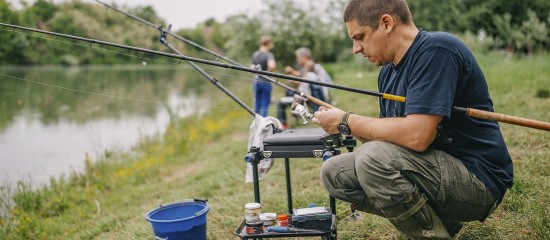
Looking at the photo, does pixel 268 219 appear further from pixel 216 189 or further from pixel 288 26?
pixel 288 26

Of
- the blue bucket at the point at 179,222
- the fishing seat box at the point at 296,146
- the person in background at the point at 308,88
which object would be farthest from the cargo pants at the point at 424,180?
the person in background at the point at 308,88

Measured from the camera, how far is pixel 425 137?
211 centimetres

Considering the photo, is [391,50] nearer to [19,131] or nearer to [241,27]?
[19,131]

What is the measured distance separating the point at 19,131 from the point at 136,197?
26.0ft

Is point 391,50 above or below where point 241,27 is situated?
below

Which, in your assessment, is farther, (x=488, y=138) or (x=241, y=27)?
(x=241, y=27)

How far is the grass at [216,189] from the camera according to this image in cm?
303

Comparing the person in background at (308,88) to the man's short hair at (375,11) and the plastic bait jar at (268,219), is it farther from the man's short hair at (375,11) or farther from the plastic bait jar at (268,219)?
the man's short hair at (375,11)

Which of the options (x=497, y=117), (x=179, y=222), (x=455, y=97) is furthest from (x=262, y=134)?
(x=497, y=117)

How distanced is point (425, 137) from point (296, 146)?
823 mm

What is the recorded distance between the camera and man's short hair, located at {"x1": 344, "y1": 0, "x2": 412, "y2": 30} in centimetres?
224

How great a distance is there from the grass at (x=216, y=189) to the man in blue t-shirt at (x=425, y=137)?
0.66 meters

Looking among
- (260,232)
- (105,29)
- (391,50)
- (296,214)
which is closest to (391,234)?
(296,214)

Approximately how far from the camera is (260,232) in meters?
2.54
